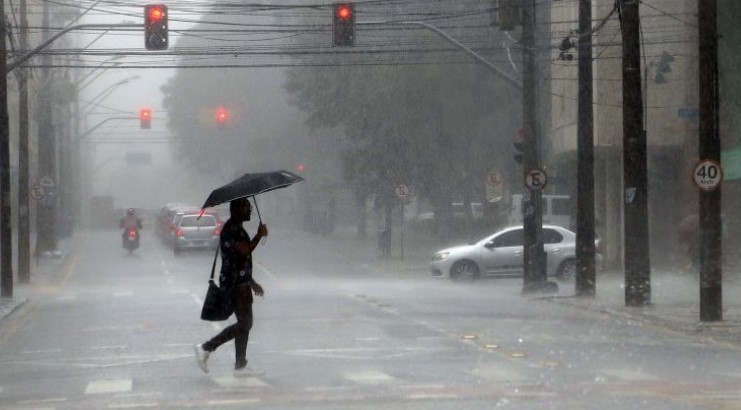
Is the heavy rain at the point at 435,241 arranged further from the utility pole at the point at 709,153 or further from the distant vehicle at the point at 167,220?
the distant vehicle at the point at 167,220

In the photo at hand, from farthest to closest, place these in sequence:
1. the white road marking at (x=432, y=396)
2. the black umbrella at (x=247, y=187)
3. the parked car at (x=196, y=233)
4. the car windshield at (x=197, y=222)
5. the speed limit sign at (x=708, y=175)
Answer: the car windshield at (x=197, y=222) → the parked car at (x=196, y=233) → the speed limit sign at (x=708, y=175) → the black umbrella at (x=247, y=187) → the white road marking at (x=432, y=396)

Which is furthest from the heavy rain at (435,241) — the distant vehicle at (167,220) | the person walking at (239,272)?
the distant vehicle at (167,220)

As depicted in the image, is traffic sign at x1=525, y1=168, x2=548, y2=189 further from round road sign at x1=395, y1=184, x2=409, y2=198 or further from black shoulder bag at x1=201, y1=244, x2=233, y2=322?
round road sign at x1=395, y1=184, x2=409, y2=198

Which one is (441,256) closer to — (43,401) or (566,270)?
(566,270)

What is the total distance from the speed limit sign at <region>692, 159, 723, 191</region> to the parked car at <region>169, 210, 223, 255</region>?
3420 cm

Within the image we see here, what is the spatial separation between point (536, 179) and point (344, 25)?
5.24m

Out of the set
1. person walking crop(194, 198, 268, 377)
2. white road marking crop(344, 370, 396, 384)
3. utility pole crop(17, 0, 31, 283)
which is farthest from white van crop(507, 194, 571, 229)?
person walking crop(194, 198, 268, 377)

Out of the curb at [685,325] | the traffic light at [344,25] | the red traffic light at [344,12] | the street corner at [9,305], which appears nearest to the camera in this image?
the curb at [685,325]

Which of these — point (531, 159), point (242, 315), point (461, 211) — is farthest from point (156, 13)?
point (461, 211)

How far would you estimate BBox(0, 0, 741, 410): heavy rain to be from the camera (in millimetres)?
14367

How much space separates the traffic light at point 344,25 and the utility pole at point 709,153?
9.92 metres

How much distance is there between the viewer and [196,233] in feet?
178

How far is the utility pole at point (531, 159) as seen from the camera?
30.3 meters

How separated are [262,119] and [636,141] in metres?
66.2
